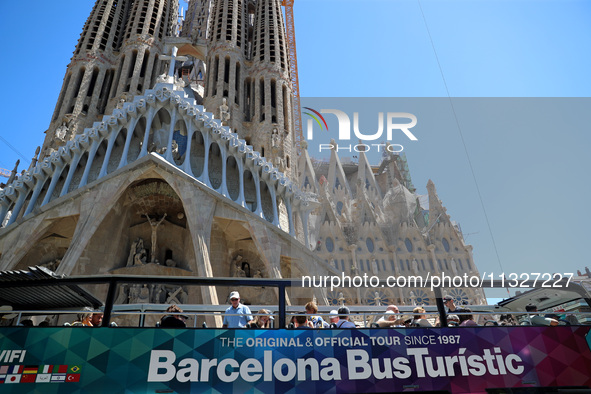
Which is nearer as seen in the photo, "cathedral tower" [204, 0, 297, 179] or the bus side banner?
the bus side banner

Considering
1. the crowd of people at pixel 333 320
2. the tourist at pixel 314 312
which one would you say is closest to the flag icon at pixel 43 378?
the crowd of people at pixel 333 320

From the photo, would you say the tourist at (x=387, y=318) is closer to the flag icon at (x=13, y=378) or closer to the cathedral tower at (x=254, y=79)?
the flag icon at (x=13, y=378)

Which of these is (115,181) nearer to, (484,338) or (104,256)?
(104,256)

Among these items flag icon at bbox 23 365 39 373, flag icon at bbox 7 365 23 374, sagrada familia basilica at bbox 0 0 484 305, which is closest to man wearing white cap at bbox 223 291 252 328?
flag icon at bbox 23 365 39 373

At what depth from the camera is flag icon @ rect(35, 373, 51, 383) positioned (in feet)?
13.3

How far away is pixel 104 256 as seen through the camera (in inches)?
750

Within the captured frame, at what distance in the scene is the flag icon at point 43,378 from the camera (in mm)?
4047

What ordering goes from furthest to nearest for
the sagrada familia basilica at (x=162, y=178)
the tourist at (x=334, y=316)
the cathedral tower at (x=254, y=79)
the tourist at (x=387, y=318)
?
the cathedral tower at (x=254, y=79), the sagrada familia basilica at (x=162, y=178), the tourist at (x=387, y=318), the tourist at (x=334, y=316)

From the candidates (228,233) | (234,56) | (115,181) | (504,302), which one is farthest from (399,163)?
(504,302)

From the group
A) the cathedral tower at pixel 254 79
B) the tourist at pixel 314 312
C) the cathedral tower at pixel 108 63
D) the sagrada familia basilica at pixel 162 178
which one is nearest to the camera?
the tourist at pixel 314 312

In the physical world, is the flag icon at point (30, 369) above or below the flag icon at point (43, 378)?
above

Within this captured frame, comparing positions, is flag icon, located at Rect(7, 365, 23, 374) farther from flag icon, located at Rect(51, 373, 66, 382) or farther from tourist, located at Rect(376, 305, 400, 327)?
tourist, located at Rect(376, 305, 400, 327)

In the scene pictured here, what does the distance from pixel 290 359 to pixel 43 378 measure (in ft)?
8.35

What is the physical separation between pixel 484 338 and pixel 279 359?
2.43m
